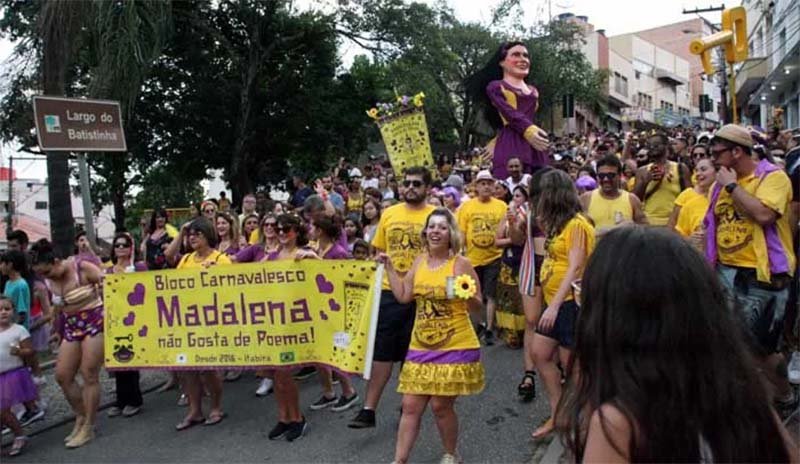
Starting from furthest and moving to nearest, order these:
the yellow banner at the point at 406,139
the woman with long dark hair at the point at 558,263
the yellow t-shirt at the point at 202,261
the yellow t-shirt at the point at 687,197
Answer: the yellow banner at the point at 406,139, the yellow t-shirt at the point at 202,261, the yellow t-shirt at the point at 687,197, the woman with long dark hair at the point at 558,263

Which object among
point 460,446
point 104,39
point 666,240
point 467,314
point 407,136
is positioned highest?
point 104,39

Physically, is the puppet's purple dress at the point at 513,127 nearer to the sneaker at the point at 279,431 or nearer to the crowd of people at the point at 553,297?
the crowd of people at the point at 553,297

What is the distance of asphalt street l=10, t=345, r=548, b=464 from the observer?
4.85 metres

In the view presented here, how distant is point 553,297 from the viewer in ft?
15.0

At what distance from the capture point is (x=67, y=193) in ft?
30.3

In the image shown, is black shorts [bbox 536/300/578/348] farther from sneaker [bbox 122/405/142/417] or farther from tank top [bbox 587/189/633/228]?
sneaker [bbox 122/405/142/417]

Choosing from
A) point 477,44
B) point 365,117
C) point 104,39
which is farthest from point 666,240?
point 477,44

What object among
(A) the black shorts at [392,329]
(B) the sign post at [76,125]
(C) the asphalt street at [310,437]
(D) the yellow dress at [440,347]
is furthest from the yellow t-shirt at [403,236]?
(B) the sign post at [76,125]

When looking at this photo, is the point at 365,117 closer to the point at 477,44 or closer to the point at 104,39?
the point at 477,44

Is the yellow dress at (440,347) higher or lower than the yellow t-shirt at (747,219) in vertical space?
lower

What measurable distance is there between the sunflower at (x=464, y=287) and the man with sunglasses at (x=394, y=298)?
1.05m

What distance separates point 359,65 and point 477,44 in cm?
660

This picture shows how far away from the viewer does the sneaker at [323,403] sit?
6.05m

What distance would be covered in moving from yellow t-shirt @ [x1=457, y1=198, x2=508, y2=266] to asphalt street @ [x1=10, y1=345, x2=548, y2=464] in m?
1.28
